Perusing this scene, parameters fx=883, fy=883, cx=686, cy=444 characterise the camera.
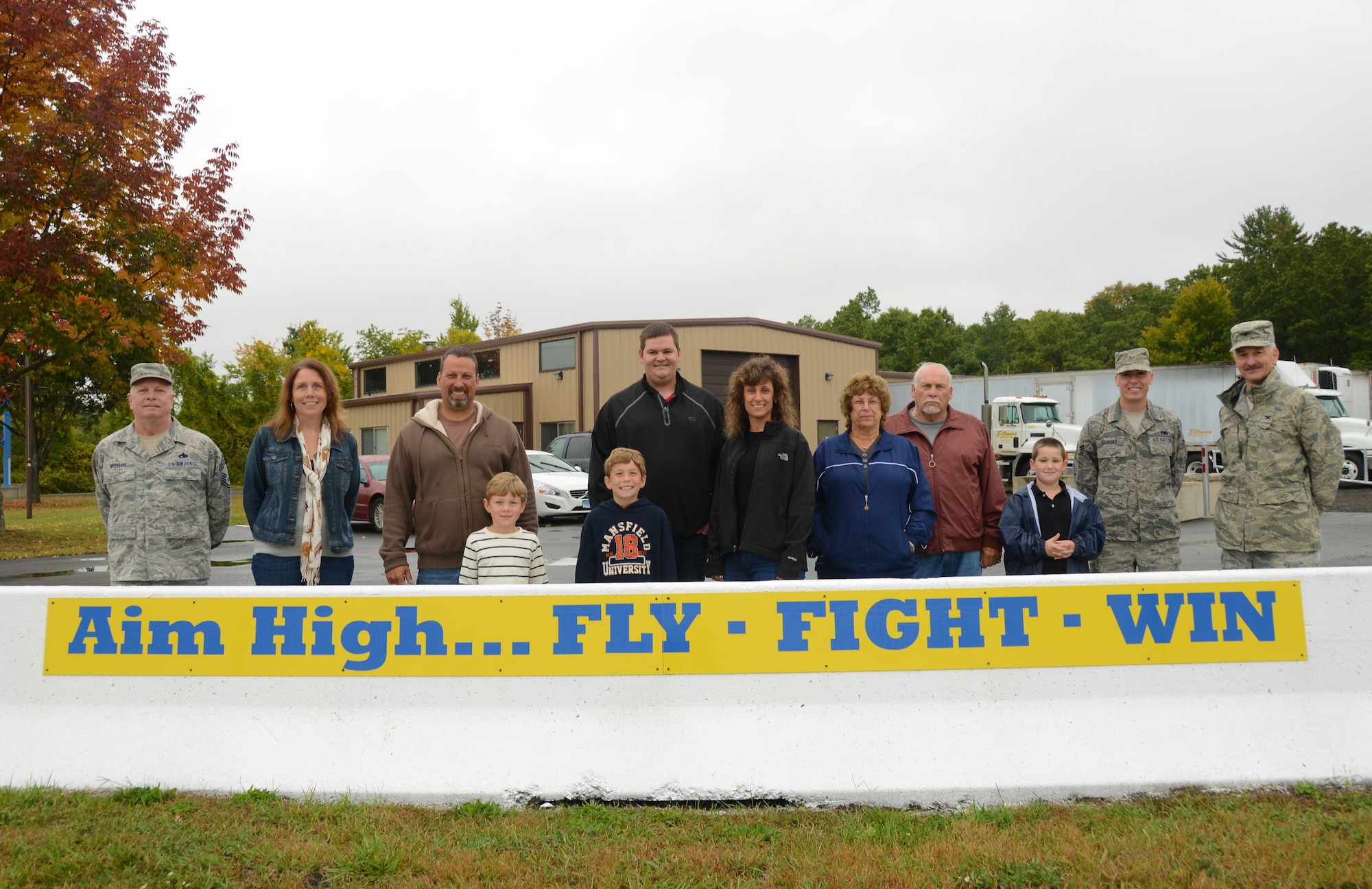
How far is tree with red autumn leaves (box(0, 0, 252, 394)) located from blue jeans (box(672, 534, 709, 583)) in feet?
37.5

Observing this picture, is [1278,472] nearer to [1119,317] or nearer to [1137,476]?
[1137,476]

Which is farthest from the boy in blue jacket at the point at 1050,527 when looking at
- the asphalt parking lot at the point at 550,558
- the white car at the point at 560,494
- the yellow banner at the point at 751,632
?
the white car at the point at 560,494

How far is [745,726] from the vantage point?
3404mm

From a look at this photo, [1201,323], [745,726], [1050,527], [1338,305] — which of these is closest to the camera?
[745,726]

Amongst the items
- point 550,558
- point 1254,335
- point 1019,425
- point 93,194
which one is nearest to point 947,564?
Result: point 1254,335

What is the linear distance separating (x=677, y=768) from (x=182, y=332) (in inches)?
517

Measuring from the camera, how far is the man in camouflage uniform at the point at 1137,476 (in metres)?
4.47

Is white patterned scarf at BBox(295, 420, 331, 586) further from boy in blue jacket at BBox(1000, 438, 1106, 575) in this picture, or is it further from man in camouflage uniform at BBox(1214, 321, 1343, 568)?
man in camouflage uniform at BBox(1214, 321, 1343, 568)

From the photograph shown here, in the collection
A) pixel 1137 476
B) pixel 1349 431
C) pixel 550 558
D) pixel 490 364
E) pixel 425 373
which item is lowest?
pixel 550 558

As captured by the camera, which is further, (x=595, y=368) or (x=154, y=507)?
(x=595, y=368)

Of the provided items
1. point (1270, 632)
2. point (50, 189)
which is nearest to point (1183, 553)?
point (1270, 632)

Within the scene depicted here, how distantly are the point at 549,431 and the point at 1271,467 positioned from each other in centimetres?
2452

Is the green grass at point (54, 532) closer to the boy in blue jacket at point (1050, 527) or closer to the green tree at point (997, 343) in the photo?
the boy in blue jacket at point (1050, 527)

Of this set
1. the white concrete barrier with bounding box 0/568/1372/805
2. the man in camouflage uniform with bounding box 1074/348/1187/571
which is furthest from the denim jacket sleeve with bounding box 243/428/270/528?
the man in camouflage uniform with bounding box 1074/348/1187/571
